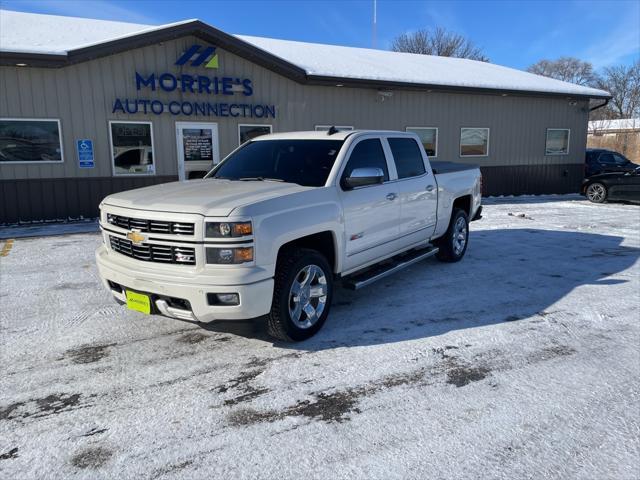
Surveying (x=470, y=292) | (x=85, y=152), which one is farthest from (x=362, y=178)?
(x=85, y=152)

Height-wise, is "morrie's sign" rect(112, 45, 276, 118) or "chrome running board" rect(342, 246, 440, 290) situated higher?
"morrie's sign" rect(112, 45, 276, 118)

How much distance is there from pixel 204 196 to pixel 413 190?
2829 millimetres

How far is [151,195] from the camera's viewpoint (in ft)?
14.0

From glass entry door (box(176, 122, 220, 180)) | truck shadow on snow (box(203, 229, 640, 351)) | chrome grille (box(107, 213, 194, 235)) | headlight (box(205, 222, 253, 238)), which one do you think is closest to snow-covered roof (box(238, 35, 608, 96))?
glass entry door (box(176, 122, 220, 180))

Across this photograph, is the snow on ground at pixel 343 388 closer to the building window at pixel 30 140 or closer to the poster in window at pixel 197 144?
the building window at pixel 30 140

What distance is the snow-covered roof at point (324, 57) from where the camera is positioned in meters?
11.0

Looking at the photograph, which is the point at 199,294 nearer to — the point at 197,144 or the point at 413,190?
the point at 413,190

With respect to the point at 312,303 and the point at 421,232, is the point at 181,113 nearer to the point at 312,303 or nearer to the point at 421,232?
the point at 421,232

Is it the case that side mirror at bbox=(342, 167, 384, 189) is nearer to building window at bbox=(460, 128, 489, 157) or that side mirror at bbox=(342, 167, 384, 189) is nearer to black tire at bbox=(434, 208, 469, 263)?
black tire at bbox=(434, 208, 469, 263)

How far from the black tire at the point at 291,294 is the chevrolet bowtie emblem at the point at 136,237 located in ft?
3.71

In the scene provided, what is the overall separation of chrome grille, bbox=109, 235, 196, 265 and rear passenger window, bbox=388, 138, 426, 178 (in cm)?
295

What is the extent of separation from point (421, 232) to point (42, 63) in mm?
8967

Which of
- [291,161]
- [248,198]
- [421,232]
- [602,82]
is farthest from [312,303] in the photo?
[602,82]

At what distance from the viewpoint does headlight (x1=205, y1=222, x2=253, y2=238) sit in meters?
3.61
